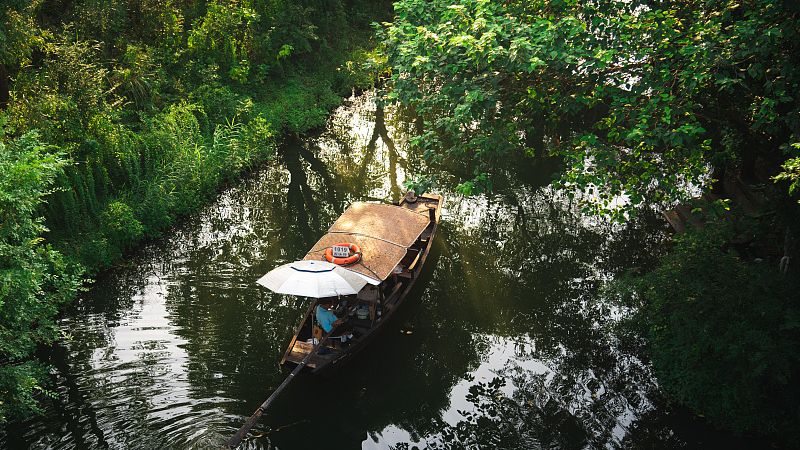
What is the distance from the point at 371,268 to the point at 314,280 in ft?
3.96

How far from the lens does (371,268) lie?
8.88m

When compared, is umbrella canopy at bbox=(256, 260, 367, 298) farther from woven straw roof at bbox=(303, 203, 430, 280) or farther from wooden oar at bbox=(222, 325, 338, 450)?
wooden oar at bbox=(222, 325, 338, 450)

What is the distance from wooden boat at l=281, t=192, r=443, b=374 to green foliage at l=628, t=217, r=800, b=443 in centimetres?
408

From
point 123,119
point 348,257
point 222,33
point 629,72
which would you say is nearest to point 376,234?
point 348,257

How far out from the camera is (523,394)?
858cm

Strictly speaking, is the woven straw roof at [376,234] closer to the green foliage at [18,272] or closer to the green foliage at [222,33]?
the green foliage at [18,272]

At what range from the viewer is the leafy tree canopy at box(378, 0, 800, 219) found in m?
6.32

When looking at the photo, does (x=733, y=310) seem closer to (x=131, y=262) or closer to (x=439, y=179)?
(x=439, y=179)

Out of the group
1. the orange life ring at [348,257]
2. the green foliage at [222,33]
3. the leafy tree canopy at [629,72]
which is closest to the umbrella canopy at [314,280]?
the orange life ring at [348,257]

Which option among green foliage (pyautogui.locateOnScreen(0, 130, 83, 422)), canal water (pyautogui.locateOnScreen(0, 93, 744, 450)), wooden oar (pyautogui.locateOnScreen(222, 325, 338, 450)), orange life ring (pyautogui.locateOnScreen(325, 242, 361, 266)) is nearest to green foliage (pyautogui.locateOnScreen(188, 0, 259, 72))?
canal water (pyautogui.locateOnScreen(0, 93, 744, 450))

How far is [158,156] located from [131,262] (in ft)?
9.49

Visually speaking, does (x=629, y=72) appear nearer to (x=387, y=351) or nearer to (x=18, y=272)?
(x=387, y=351)

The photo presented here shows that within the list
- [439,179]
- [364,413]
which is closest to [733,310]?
[364,413]

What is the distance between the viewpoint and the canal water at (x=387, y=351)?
780 cm
